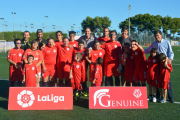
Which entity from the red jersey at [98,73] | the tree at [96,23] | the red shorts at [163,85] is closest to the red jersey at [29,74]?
the red jersey at [98,73]

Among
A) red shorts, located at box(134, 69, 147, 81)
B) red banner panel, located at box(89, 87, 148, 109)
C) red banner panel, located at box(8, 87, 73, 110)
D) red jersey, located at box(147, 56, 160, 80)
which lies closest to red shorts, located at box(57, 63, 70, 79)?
red banner panel, located at box(8, 87, 73, 110)

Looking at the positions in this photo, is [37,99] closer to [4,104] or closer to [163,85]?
[4,104]

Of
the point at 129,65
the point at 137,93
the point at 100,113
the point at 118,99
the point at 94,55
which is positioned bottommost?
the point at 100,113

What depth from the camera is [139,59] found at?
5.35 metres

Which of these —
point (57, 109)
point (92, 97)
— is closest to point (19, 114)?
point (57, 109)

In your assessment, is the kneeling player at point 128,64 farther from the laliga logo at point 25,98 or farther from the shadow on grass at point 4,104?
the shadow on grass at point 4,104

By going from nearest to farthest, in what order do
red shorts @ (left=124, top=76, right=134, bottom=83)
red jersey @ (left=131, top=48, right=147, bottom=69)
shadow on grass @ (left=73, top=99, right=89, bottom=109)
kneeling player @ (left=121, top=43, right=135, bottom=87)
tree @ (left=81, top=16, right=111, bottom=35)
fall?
shadow on grass @ (left=73, top=99, right=89, bottom=109), red jersey @ (left=131, top=48, right=147, bottom=69), kneeling player @ (left=121, top=43, right=135, bottom=87), red shorts @ (left=124, top=76, right=134, bottom=83), tree @ (left=81, top=16, right=111, bottom=35)

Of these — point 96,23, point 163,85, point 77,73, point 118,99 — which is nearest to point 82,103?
point 77,73

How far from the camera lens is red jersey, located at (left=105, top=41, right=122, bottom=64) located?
556 cm

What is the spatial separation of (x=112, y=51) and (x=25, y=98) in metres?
2.70

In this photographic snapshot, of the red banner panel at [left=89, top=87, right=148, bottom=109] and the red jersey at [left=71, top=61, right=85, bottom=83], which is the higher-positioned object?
the red jersey at [left=71, top=61, right=85, bottom=83]

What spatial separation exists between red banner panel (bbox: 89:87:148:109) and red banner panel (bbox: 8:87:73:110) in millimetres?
620

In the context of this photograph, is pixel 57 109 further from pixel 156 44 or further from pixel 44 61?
pixel 156 44

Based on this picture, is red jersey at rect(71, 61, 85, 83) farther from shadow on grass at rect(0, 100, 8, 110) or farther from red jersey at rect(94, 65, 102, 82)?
shadow on grass at rect(0, 100, 8, 110)
